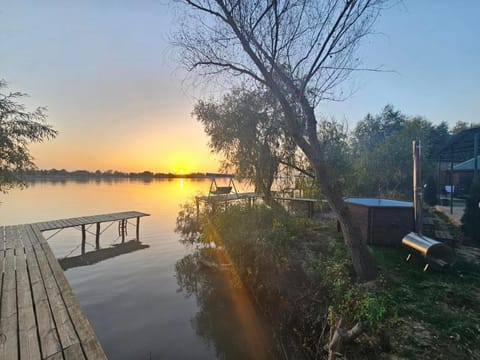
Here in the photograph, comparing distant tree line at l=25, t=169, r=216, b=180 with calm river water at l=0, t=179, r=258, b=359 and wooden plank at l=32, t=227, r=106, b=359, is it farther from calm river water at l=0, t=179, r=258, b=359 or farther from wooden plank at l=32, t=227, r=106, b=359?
wooden plank at l=32, t=227, r=106, b=359

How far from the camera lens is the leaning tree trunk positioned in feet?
12.2

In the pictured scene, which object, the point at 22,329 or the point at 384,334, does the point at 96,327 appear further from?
the point at 384,334

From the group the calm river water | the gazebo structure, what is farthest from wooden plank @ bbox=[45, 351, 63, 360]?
the gazebo structure

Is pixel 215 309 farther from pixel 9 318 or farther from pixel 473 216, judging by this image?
pixel 473 216

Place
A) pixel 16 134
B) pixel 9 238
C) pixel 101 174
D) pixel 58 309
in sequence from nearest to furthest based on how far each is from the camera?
pixel 58 309
pixel 9 238
pixel 16 134
pixel 101 174

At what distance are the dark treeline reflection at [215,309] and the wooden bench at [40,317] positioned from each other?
2.31 meters

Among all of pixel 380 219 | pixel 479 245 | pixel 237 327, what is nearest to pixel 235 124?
pixel 380 219

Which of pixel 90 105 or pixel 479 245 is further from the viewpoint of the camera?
pixel 90 105

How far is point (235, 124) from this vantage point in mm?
10203

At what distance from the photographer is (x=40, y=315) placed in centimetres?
288

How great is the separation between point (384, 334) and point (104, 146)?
73.4ft

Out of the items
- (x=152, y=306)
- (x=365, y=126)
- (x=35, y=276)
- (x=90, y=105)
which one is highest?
(x=365, y=126)

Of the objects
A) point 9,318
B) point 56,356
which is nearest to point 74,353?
point 56,356

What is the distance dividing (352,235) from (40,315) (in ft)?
14.3
